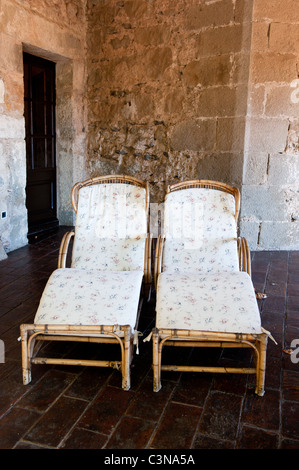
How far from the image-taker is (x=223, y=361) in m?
2.61

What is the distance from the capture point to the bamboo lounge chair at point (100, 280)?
230cm

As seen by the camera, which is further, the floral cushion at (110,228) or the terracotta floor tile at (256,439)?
the floral cushion at (110,228)

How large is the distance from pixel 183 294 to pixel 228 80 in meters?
3.23

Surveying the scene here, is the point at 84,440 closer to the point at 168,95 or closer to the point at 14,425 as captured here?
the point at 14,425

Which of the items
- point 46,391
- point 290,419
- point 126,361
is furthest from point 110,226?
point 290,419

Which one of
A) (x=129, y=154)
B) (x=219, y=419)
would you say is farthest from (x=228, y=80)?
(x=219, y=419)

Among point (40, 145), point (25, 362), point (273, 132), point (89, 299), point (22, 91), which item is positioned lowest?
point (25, 362)

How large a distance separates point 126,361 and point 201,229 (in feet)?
4.52

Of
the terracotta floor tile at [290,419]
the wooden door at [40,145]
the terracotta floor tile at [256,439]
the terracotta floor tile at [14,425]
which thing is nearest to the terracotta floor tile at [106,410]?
the terracotta floor tile at [14,425]

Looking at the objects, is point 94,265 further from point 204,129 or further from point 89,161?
point 89,161

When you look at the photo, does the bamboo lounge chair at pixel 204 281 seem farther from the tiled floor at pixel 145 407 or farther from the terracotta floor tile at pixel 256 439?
the terracotta floor tile at pixel 256 439

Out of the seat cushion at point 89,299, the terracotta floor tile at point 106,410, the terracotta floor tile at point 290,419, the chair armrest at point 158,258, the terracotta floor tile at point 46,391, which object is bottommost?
the terracotta floor tile at point 106,410

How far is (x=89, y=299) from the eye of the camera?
8.27ft

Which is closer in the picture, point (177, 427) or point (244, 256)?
point (177, 427)
